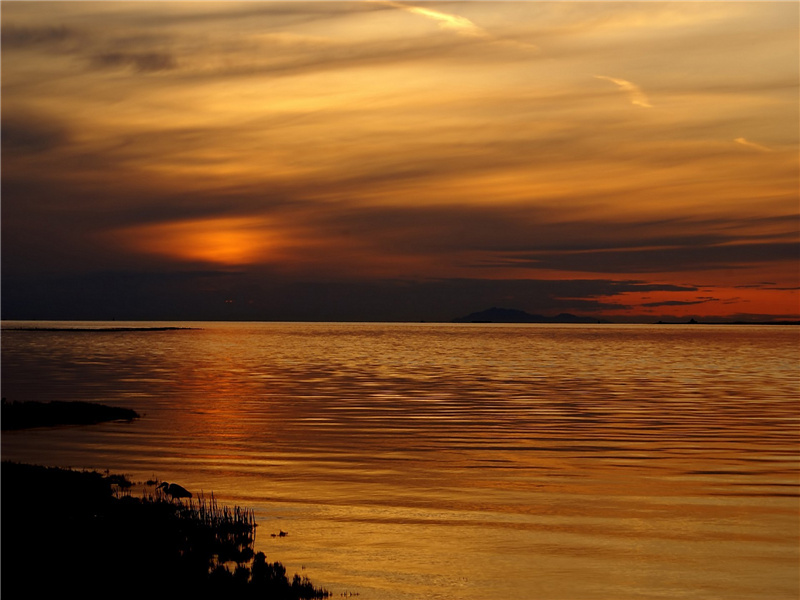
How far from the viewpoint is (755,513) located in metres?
21.3

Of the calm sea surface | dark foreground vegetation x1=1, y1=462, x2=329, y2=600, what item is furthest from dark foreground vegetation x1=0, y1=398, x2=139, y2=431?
dark foreground vegetation x1=1, y1=462, x2=329, y2=600

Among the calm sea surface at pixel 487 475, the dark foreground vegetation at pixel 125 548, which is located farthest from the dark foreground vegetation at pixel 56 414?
the dark foreground vegetation at pixel 125 548

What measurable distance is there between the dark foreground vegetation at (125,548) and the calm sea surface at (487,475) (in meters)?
1.10

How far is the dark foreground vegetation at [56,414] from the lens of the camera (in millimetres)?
38406

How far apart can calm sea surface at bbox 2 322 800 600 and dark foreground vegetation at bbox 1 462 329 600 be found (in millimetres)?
1101

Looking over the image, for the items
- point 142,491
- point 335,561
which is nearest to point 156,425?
point 142,491

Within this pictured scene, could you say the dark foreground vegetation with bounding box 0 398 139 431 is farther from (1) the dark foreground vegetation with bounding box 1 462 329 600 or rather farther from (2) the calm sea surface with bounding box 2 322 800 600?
(1) the dark foreground vegetation with bounding box 1 462 329 600

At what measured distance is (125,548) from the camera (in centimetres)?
1552

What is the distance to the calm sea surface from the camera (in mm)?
16531

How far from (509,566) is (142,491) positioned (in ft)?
34.7

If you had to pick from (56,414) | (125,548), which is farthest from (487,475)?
(56,414)

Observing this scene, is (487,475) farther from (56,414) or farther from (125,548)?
(56,414)

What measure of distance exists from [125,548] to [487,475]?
42.7ft

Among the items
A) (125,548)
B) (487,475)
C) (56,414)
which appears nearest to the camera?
(125,548)
